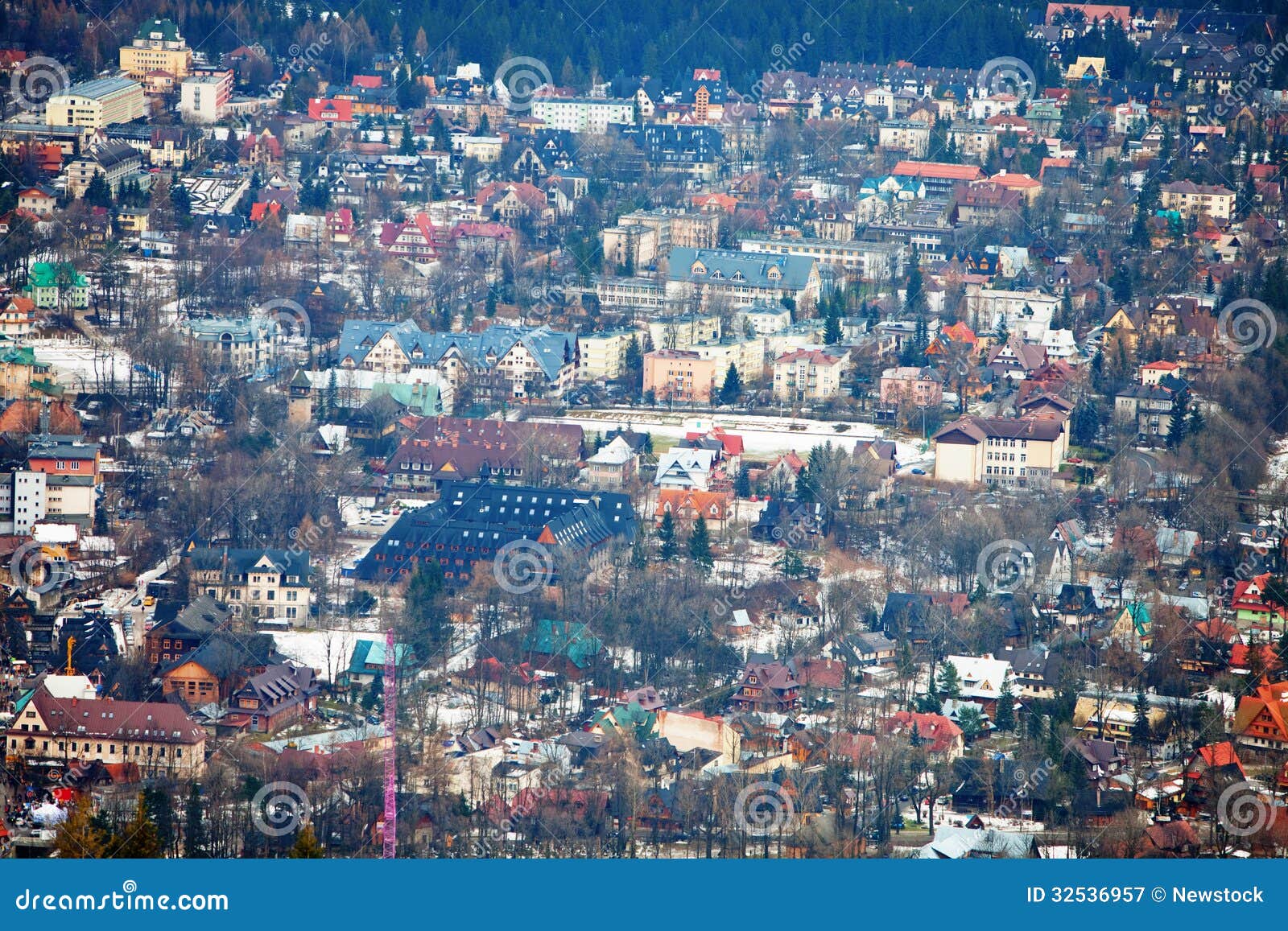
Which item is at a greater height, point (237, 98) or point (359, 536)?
point (237, 98)

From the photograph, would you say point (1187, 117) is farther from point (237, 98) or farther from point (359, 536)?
point (359, 536)

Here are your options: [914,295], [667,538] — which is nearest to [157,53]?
[914,295]

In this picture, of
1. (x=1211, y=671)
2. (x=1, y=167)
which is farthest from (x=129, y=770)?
(x=1, y=167)

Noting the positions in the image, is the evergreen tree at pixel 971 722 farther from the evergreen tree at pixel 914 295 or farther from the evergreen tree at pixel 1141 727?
the evergreen tree at pixel 914 295

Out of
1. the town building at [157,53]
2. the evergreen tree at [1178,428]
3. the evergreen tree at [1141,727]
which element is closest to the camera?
the evergreen tree at [1141,727]

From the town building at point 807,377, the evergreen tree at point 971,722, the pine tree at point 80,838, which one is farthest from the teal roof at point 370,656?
the town building at point 807,377

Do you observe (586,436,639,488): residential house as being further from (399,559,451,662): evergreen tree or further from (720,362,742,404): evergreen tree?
(399,559,451,662): evergreen tree

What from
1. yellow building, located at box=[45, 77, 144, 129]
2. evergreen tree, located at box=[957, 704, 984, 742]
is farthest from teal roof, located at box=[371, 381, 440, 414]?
yellow building, located at box=[45, 77, 144, 129]

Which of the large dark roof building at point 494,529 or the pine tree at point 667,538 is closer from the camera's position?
the large dark roof building at point 494,529
